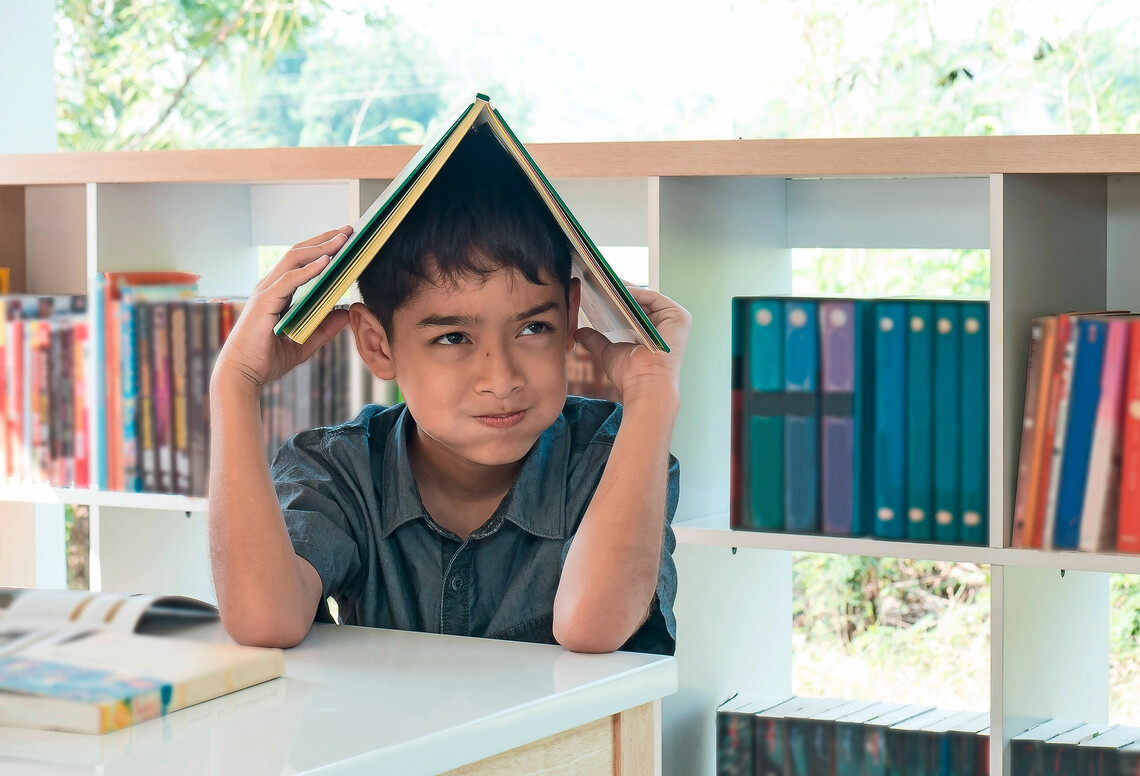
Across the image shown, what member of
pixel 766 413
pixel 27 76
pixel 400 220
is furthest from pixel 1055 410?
pixel 27 76

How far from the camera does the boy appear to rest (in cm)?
93

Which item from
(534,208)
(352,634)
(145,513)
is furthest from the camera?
(145,513)

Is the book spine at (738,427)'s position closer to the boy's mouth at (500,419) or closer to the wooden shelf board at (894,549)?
the wooden shelf board at (894,549)

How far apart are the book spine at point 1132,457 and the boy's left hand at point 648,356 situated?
596mm

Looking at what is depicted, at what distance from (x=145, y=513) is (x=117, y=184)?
20.0 inches

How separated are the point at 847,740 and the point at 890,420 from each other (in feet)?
1.43

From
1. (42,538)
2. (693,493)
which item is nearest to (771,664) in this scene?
(693,493)

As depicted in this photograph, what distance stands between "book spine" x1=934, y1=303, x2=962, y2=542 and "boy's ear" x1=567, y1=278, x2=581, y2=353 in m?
0.57

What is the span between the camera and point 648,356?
1.01 meters

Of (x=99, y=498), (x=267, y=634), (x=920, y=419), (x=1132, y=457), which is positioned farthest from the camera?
(x=99, y=498)

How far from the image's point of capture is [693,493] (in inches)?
63.6

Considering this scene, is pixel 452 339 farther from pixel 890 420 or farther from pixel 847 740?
pixel 847 740

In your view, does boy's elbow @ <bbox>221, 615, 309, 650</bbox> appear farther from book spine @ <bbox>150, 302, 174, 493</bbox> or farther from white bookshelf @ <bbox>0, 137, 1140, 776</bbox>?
book spine @ <bbox>150, 302, 174, 493</bbox>

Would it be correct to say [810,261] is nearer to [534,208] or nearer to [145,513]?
[145,513]
